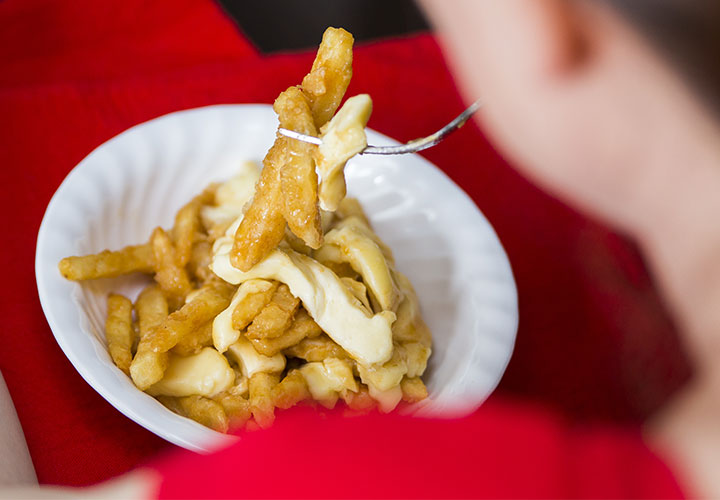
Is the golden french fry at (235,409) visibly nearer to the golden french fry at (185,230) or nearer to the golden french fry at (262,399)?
the golden french fry at (262,399)

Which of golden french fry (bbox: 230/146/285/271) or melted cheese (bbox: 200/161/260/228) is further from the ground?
golden french fry (bbox: 230/146/285/271)

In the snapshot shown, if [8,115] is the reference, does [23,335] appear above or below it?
below

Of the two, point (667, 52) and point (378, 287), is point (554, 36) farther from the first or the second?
point (378, 287)

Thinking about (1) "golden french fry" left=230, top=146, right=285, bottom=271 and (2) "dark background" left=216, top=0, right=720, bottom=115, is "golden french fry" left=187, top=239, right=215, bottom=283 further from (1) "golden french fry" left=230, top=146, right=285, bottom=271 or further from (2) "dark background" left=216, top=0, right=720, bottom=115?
(2) "dark background" left=216, top=0, right=720, bottom=115

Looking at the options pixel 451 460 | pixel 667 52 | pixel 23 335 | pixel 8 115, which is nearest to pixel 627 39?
pixel 667 52

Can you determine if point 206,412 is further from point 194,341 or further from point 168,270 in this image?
point 168,270

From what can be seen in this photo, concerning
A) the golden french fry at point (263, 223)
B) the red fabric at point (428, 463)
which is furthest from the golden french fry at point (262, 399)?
the red fabric at point (428, 463)

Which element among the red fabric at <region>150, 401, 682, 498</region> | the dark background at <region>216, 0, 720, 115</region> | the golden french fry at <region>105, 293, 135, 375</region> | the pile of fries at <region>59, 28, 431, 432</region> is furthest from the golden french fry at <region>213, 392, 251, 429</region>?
the dark background at <region>216, 0, 720, 115</region>
